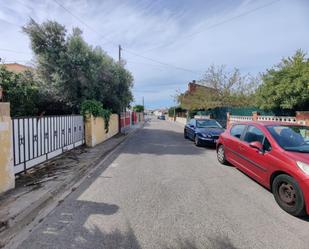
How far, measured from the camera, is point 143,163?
7.80m

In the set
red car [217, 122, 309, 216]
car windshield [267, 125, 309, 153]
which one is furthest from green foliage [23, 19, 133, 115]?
car windshield [267, 125, 309, 153]

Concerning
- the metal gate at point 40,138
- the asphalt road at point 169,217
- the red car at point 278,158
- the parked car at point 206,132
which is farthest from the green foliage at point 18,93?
the red car at point 278,158

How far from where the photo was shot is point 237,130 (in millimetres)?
6863

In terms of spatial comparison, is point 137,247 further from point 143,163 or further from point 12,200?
point 143,163

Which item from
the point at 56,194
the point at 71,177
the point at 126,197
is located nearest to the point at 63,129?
the point at 71,177

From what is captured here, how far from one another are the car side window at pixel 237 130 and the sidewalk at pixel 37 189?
449cm

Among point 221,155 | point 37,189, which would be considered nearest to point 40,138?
point 37,189

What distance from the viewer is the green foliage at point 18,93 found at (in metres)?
10.2

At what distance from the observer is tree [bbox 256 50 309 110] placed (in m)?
9.52

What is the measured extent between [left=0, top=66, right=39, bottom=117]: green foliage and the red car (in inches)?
365

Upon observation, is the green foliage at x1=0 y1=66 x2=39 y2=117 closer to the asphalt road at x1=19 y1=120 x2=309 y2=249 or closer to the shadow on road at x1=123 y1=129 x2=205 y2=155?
the shadow on road at x1=123 y1=129 x2=205 y2=155

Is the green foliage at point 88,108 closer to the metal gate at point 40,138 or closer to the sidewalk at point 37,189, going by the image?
the metal gate at point 40,138

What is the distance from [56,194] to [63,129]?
14.6 feet

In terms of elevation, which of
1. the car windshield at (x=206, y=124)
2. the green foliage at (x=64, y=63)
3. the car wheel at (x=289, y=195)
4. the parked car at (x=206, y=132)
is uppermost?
the green foliage at (x=64, y=63)
